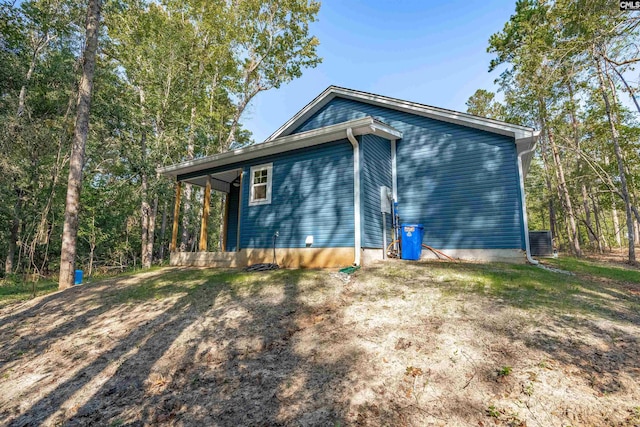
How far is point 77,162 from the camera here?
324 inches

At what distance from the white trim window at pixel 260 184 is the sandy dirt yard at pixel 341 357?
403 centimetres

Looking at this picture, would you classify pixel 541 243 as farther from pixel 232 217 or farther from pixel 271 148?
pixel 232 217

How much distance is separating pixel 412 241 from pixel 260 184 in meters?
5.26

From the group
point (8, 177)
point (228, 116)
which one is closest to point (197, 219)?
point (228, 116)

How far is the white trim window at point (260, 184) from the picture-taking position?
9.59 meters

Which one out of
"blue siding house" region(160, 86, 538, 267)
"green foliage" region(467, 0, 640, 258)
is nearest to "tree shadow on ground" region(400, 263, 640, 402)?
"blue siding house" region(160, 86, 538, 267)

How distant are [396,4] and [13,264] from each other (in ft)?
80.3

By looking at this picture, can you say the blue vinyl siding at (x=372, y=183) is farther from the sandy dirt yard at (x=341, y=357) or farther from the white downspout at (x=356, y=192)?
the sandy dirt yard at (x=341, y=357)

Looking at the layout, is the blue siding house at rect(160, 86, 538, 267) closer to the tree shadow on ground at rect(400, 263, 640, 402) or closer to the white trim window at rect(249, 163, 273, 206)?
the white trim window at rect(249, 163, 273, 206)

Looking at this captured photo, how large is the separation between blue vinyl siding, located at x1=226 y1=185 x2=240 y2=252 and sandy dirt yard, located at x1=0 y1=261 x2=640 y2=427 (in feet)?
22.6

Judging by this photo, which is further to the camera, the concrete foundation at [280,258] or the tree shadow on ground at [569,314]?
the concrete foundation at [280,258]

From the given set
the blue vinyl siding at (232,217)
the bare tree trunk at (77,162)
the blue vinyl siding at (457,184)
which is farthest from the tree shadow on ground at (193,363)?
the blue vinyl siding at (232,217)

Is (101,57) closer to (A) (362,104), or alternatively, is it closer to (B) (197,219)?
(B) (197,219)

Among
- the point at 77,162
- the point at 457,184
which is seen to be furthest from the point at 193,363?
the point at 457,184
